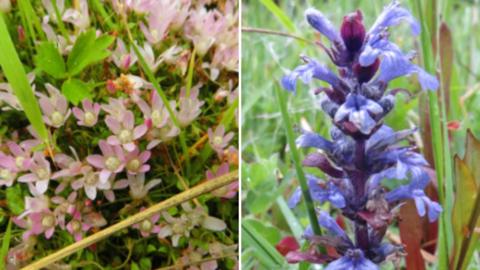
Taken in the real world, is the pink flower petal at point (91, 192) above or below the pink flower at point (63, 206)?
above

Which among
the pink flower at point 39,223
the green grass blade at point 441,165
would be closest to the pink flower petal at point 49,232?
the pink flower at point 39,223

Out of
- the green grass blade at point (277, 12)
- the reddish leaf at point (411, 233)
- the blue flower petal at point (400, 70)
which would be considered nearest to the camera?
the blue flower petal at point (400, 70)

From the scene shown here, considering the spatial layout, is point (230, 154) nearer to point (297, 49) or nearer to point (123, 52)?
point (123, 52)

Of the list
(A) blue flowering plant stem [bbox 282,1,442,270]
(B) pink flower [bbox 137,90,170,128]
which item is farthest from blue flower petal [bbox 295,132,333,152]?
(B) pink flower [bbox 137,90,170,128]

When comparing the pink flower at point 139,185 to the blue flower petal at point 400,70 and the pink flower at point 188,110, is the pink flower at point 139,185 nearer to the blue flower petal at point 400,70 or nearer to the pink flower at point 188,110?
the pink flower at point 188,110

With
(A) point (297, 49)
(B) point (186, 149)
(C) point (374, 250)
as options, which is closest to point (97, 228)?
(B) point (186, 149)

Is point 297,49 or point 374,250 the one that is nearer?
point 374,250

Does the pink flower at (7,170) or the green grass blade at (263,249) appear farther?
the green grass blade at (263,249)

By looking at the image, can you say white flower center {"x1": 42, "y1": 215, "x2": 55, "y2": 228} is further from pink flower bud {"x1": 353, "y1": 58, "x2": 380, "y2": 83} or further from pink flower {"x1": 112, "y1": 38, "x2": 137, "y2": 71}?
pink flower bud {"x1": 353, "y1": 58, "x2": 380, "y2": 83}

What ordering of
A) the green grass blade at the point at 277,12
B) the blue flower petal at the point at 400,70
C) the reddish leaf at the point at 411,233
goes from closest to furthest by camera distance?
the blue flower petal at the point at 400,70 → the reddish leaf at the point at 411,233 → the green grass blade at the point at 277,12
